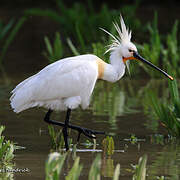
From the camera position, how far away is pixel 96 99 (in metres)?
11.7

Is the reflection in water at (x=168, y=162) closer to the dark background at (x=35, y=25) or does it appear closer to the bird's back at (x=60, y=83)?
the bird's back at (x=60, y=83)

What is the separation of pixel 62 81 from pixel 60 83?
0.04 metres

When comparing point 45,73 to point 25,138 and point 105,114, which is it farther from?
point 105,114

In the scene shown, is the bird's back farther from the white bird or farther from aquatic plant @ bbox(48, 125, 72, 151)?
aquatic plant @ bbox(48, 125, 72, 151)

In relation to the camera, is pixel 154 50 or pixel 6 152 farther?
pixel 154 50

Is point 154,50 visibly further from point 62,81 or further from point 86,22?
point 62,81

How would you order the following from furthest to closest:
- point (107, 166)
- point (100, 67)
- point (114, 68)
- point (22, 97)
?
point (114, 68) → point (100, 67) → point (22, 97) → point (107, 166)

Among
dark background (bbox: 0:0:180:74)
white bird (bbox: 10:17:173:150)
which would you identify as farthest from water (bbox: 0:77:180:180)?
dark background (bbox: 0:0:180:74)

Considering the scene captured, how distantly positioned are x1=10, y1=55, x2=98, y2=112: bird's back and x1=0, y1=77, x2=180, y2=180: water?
61cm

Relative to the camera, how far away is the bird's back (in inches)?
309

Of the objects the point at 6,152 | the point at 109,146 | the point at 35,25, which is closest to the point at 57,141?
the point at 109,146

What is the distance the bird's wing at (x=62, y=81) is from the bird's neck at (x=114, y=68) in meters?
0.33

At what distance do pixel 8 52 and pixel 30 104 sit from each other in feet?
32.2

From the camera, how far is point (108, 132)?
29.0 ft
